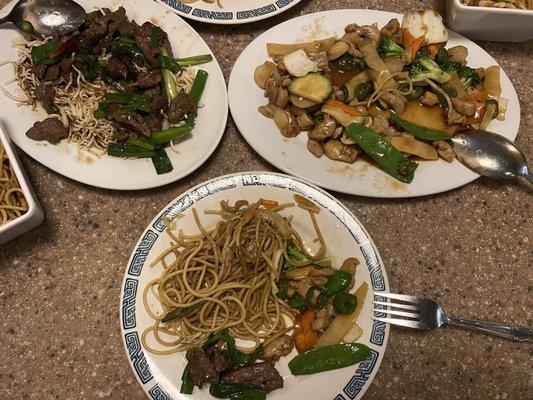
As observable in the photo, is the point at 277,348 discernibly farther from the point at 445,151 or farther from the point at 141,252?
the point at 445,151

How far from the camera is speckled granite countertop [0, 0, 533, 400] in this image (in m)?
2.12

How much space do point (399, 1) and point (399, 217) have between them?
4.55 feet

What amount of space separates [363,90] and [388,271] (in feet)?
3.00

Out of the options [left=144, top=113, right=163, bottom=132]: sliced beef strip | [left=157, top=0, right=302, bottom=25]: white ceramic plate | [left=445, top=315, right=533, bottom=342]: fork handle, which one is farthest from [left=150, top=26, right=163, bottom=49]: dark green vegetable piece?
[left=445, top=315, right=533, bottom=342]: fork handle

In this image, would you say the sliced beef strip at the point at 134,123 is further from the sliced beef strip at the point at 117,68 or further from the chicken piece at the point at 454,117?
the chicken piece at the point at 454,117

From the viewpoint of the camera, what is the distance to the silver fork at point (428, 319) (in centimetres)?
205

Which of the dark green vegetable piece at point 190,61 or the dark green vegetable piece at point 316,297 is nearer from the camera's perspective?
the dark green vegetable piece at point 316,297

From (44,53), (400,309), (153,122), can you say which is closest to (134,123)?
(153,122)

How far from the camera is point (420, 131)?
7.77 feet

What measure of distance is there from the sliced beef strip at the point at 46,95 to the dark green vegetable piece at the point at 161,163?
0.60 metres

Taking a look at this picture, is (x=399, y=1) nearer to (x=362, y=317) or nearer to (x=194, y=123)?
(x=194, y=123)

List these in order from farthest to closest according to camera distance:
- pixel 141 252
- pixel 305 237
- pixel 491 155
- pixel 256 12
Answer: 1. pixel 256 12
2. pixel 491 155
3. pixel 305 237
4. pixel 141 252

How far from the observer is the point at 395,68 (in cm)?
242

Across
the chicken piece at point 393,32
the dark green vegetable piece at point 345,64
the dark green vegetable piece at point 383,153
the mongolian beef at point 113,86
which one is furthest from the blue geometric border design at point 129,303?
the chicken piece at point 393,32
